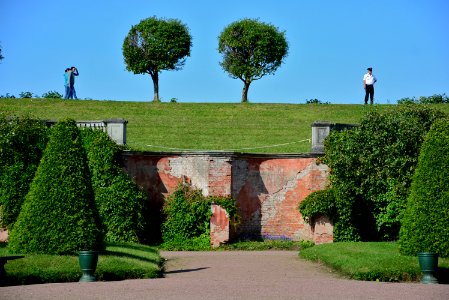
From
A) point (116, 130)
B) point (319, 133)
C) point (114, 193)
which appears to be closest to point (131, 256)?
point (114, 193)

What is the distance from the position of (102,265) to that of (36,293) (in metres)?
3.50

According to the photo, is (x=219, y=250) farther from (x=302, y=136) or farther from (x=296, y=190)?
(x=302, y=136)

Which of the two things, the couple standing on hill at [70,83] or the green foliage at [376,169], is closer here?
the green foliage at [376,169]

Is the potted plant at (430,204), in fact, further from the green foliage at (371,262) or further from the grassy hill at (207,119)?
the grassy hill at (207,119)

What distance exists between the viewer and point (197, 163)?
3294 cm

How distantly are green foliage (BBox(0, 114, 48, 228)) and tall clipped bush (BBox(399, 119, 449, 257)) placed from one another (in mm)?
13263

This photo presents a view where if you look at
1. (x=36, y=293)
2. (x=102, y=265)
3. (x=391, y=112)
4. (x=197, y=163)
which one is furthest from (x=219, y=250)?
Result: (x=36, y=293)

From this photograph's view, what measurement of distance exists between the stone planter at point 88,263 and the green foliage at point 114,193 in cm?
1006

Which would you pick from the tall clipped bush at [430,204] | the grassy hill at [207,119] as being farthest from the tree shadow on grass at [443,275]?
the grassy hill at [207,119]

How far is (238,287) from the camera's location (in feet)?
66.0

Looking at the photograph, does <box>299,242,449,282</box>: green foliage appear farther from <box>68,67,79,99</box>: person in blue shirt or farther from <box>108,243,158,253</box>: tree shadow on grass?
<box>68,67,79,99</box>: person in blue shirt

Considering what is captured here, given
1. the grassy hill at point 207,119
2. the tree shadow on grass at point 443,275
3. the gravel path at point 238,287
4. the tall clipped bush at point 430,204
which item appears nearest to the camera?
the gravel path at point 238,287

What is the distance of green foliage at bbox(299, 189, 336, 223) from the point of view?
32062mm

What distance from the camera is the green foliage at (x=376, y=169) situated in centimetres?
3130
